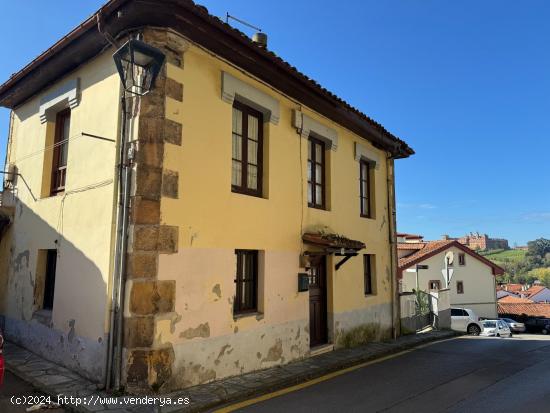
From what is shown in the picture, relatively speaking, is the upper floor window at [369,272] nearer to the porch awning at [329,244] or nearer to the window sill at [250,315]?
the porch awning at [329,244]

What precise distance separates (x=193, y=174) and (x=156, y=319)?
7.01 ft

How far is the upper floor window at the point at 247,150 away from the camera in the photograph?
23.4ft

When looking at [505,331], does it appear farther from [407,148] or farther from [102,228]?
[102,228]

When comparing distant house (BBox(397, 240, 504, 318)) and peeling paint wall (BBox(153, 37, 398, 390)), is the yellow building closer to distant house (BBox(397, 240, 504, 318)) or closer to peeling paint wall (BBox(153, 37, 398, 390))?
→ peeling paint wall (BBox(153, 37, 398, 390))

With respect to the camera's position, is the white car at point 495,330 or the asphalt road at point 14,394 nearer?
the asphalt road at point 14,394

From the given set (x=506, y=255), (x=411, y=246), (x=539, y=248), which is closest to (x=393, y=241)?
(x=411, y=246)

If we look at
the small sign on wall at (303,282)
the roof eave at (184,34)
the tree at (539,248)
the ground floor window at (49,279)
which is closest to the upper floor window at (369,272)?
the small sign on wall at (303,282)

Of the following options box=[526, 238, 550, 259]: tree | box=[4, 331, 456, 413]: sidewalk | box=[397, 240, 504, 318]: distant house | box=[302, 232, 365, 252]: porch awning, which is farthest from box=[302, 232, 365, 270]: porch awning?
box=[526, 238, 550, 259]: tree

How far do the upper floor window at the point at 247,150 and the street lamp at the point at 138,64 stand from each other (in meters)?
1.90

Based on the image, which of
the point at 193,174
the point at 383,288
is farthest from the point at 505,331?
the point at 193,174

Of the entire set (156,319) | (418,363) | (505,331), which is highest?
(156,319)

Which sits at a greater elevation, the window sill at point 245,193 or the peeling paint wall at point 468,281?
the window sill at point 245,193

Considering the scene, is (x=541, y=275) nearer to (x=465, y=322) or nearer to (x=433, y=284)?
(x=433, y=284)

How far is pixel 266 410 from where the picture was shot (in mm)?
5176
